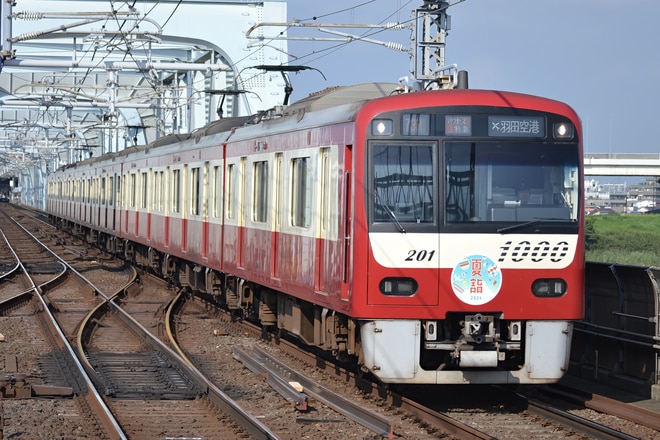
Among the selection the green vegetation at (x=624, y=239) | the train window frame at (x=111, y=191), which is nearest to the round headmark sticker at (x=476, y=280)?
the green vegetation at (x=624, y=239)

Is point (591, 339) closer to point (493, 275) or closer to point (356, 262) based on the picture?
point (493, 275)

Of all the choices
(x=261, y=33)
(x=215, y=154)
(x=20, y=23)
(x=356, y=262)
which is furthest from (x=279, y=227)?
(x=20, y=23)

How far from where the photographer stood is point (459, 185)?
9211mm

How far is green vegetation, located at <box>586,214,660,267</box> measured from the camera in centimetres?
1772

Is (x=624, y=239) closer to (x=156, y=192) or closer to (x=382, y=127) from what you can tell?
(x=156, y=192)

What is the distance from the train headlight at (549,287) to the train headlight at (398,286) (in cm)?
103

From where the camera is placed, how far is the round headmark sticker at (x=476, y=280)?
9.17 m

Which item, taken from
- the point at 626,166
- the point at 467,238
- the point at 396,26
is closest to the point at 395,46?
the point at 396,26

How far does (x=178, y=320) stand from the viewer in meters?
16.5

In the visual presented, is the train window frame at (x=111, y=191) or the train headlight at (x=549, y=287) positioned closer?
the train headlight at (x=549, y=287)

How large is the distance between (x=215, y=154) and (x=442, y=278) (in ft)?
23.7

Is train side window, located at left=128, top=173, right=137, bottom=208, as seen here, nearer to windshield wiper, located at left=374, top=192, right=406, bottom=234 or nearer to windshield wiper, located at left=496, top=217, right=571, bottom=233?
windshield wiper, located at left=374, top=192, right=406, bottom=234

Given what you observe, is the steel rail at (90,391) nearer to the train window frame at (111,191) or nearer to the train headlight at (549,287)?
the train headlight at (549,287)

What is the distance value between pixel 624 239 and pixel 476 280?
19018mm
